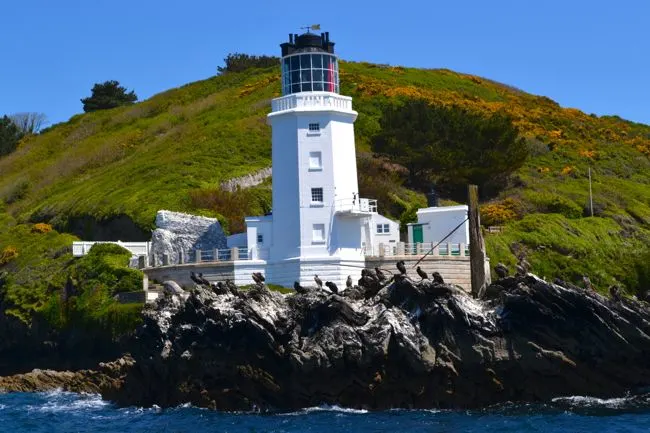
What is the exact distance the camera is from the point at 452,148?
68438mm

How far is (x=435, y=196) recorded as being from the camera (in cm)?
5819

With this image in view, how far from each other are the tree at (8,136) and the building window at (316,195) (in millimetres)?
57085

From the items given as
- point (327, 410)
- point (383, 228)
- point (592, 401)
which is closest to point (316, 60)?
point (383, 228)

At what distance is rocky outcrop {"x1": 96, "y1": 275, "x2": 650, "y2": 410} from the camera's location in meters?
37.5

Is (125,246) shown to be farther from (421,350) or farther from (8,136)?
(8,136)

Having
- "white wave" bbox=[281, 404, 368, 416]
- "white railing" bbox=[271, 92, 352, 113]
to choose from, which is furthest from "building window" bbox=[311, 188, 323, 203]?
"white wave" bbox=[281, 404, 368, 416]

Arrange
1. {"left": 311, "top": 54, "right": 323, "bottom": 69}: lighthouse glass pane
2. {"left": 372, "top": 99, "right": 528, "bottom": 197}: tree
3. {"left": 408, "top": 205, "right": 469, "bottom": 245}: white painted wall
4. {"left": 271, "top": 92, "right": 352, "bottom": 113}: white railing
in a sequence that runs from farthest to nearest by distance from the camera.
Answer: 1. {"left": 372, "top": 99, "right": 528, "bottom": 197}: tree
2. {"left": 408, "top": 205, "right": 469, "bottom": 245}: white painted wall
3. {"left": 311, "top": 54, "right": 323, "bottom": 69}: lighthouse glass pane
4. {"left": 271, "top": 92, "right": 352, "bottom": 113}: white railing

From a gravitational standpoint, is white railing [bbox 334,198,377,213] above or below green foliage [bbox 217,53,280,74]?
below

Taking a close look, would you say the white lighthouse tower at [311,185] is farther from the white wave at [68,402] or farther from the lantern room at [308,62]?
the white wave at [68,402]

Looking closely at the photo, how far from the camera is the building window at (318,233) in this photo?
5212 centimetres

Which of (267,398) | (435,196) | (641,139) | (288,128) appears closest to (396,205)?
(435,196)

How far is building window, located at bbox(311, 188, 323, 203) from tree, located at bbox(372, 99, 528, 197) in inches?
658

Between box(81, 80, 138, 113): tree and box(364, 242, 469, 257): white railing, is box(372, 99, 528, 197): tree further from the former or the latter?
box(81, 80, 138, 113): tree

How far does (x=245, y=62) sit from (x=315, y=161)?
63.8 meters
